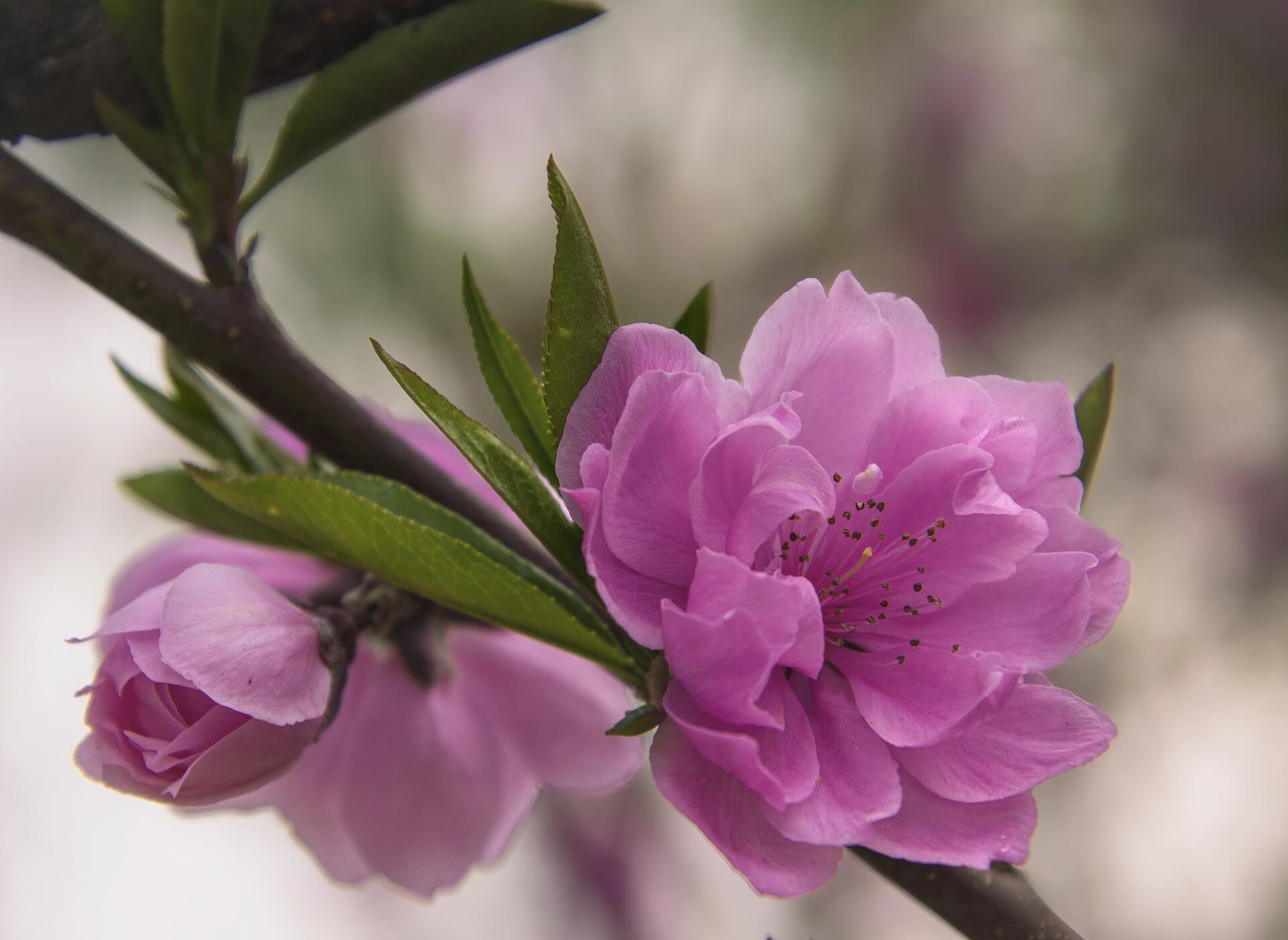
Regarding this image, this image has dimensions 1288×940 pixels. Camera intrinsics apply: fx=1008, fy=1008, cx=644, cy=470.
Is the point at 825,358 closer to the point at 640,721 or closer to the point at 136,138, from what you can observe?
the point at 640,721

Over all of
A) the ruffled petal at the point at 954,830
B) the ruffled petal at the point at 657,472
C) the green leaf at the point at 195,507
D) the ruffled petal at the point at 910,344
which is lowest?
the green leaf at the point at 195,507

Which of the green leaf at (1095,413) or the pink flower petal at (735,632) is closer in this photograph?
the pink flower petal at (735,632)

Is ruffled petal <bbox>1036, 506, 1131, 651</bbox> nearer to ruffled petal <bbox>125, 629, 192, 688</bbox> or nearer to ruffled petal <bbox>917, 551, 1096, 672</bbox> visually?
ruffled petal <bbox>917, 551, 1096, 672</bbox>

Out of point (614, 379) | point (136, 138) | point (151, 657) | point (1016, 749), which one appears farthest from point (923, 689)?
point (136, 138)

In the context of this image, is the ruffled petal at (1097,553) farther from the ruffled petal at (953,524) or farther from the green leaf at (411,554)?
the green leaf at (411,554)

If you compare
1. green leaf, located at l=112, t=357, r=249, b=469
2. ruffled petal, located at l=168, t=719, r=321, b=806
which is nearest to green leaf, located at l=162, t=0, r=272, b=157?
green leaf, located at l=112, t=357, r=249, b=469

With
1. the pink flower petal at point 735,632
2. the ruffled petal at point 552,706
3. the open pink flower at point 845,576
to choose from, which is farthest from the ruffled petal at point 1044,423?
the ruffled petal at point 552,706

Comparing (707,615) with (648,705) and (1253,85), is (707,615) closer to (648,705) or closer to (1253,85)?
(648,705)
